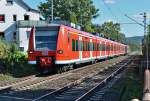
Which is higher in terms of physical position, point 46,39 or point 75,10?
point 75,10

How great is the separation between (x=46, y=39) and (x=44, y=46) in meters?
0.41

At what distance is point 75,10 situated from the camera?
4099 inches

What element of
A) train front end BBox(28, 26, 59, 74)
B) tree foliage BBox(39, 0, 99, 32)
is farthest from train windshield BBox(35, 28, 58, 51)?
tree foliage BBox(39, 0, 99, 32)

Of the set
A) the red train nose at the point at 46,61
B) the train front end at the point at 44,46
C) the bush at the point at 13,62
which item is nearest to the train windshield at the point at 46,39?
the train front end at the point at 44,46

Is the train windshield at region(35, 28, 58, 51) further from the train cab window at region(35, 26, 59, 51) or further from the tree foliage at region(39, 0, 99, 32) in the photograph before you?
the tree foliage at region(39, 0, 99, 32)

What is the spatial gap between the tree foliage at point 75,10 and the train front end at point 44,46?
72070 millimetres

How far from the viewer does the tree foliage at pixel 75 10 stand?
103 meters

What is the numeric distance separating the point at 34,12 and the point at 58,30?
53.2 m

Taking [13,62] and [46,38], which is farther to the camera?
[13,62]

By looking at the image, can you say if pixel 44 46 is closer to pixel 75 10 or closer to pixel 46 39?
pixel 46 39

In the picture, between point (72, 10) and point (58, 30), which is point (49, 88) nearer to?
point (58, 30)

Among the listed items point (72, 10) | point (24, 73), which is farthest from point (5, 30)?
point (24, 73)

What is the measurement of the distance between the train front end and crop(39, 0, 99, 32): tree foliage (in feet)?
236

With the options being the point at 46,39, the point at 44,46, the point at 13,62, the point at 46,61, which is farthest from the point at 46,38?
the point at 13,62
